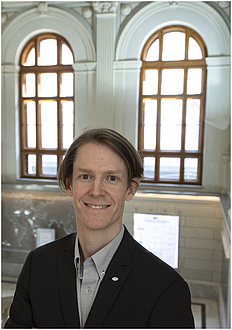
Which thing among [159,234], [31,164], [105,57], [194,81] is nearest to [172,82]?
[194,81]

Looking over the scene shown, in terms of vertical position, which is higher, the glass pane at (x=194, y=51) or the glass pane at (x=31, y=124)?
the glass pane at (x=194, y=51)

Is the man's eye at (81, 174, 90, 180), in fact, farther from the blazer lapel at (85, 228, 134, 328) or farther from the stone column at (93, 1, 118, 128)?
the stone column at (93, 1, 118, 128)

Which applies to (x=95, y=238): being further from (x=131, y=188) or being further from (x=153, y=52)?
(x=153, y=52)

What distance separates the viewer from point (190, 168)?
414cm

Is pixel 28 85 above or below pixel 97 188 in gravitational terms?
above

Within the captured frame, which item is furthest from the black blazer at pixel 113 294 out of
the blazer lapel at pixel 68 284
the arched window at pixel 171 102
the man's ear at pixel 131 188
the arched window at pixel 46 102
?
the arched window at pixel 171 102

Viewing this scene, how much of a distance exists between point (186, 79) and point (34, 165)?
2.29 m

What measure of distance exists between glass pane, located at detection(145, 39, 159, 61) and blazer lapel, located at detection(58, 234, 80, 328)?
3484 millimetres

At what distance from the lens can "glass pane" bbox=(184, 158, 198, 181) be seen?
4054 mm

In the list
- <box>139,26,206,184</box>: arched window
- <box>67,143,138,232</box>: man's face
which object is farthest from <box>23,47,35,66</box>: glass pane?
<box>67,143,138,232</box>: man's face

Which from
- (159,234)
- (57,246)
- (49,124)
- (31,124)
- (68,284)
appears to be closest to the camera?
(68,284)

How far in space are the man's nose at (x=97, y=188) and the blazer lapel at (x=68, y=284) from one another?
0.30 meters

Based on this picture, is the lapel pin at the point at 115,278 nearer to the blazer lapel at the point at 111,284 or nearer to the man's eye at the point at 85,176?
the blazer lapel at the point at 111,284

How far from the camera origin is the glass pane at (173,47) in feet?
13.4
